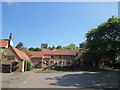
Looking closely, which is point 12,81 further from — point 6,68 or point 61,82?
point 6,68

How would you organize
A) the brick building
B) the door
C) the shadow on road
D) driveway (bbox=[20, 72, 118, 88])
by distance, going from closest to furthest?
driveway (bbox=[20, 72, 118, 88])
the shadow on road
the door
the brick building

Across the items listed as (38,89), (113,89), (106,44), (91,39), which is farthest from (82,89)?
(91,39)

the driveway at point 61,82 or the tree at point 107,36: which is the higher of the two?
the tree at point 107,36

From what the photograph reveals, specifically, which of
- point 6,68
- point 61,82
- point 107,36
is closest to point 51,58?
point 6,68

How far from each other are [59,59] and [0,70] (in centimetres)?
2851

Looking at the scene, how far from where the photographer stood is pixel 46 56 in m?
57.6

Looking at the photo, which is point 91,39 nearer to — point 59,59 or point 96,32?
point 96,32

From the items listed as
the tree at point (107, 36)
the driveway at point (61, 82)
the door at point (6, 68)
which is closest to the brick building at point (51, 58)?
the door at point (6, 68)

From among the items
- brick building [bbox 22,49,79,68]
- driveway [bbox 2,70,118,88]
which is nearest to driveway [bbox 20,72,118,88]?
driveway [bbox 2,70,118,88]

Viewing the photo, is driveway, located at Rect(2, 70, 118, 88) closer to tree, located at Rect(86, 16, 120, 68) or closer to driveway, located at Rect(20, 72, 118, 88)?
driveway, located at Rect(20, 72, 118, 88)

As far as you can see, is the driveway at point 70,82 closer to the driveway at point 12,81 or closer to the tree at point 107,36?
the driveway at point 12,81

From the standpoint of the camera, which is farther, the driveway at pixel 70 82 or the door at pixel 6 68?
the door at pixel 6 68

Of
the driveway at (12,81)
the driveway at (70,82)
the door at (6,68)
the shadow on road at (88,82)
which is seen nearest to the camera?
the driveway at (70,82)

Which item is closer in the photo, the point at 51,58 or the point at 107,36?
the point at 107,36
